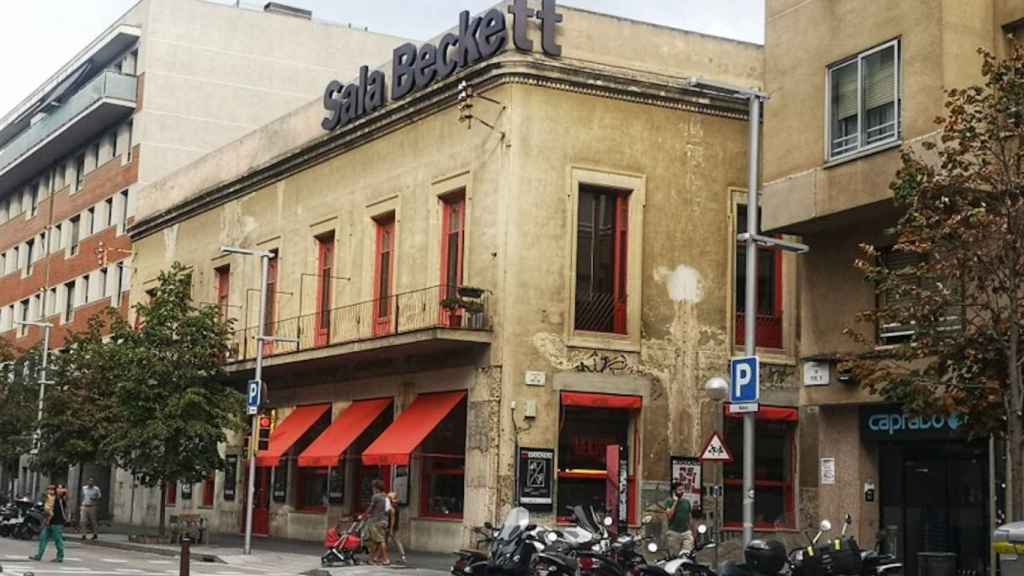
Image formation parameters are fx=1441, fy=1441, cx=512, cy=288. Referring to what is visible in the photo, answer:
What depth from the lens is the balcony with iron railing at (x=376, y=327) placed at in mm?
29875

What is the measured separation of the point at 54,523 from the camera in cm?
2781

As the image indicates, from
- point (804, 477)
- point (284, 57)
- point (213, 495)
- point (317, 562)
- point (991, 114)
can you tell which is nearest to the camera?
point (991, 114)

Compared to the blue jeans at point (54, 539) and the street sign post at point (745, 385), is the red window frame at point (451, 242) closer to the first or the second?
the blue jeans at point (54, 539)

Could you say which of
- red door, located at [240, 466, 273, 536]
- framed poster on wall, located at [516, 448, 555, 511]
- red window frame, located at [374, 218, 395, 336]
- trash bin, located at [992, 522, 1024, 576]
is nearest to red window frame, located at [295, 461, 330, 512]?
red door, located at [240, 466, 273, 536]

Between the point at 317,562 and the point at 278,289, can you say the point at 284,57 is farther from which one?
the point at 317,562

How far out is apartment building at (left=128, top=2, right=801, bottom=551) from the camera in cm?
2998

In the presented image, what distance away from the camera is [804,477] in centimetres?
3275

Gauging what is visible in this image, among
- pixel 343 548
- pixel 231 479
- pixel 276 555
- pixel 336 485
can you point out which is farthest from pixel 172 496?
pixel 343 548

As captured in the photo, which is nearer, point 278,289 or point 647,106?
point 647,106

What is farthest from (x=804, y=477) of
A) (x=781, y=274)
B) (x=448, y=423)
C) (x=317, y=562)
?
(x=317, y=562)

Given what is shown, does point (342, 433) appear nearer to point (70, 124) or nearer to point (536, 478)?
point (536, 478)

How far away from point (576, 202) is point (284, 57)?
30675mm

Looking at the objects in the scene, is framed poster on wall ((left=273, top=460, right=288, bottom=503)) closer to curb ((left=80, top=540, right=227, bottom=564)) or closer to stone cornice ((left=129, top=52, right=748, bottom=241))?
curb ((left=80, top=540, right=227, bottom=564))

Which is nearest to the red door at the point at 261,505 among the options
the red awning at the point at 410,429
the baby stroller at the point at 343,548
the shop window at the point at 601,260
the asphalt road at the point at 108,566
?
the asphalt road at the point at 108,566
